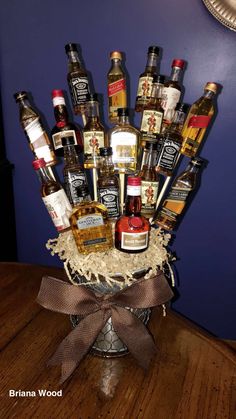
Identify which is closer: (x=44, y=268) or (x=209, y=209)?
(x=44, y=268)

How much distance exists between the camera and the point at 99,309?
81cm

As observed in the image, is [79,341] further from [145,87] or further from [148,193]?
[145,87]

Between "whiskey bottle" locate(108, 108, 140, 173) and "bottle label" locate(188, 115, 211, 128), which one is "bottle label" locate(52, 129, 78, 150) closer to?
"whiskey bottle" locate(108, 108, 140, 173)

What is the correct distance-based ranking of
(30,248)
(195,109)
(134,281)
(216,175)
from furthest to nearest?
(30,248) < (216,175) < (195,109) < (134,281)

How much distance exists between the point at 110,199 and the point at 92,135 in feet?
0.64

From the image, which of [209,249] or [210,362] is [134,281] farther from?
[209,249]

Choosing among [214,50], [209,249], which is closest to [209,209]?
[209,249]

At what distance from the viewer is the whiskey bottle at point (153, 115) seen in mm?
945

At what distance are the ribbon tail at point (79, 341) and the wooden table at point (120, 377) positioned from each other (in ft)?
0.12

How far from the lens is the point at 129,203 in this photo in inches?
33.0

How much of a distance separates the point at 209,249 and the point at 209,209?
0.21 meters

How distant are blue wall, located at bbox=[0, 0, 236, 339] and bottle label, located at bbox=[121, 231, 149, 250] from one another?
86 cm

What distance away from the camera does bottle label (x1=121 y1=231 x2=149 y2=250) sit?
2.66 feet

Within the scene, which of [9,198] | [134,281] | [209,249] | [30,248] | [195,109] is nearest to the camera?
[134,281]
